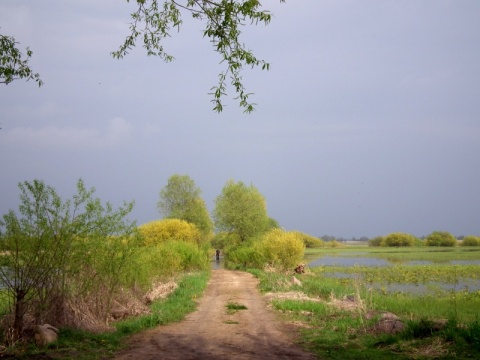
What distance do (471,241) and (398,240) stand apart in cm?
1383

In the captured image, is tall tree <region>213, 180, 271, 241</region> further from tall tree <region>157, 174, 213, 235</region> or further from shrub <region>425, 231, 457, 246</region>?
shrub <region>425, 231, 457, 246</region>

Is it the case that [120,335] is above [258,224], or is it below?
below

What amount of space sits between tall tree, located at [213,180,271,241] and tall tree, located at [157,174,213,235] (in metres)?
7.29

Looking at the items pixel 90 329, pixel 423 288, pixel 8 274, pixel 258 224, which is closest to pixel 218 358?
pixel 90 329

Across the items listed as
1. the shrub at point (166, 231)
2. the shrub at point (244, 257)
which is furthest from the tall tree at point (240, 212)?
the shrub at point (166, 231)

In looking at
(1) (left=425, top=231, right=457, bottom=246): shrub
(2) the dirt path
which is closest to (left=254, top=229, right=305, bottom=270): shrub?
(2) the dirt path

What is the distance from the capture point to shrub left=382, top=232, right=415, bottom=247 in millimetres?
90637

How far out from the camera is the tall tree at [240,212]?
49.1 m

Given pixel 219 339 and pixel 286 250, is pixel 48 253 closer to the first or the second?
pixel 219 339

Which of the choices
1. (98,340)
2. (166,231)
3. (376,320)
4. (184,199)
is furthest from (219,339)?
(184,199)

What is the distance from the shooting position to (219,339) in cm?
1117

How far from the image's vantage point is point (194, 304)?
17344 mm

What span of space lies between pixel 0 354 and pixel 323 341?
23.3 feet

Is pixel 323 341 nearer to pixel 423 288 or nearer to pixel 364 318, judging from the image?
pixel 364 318
